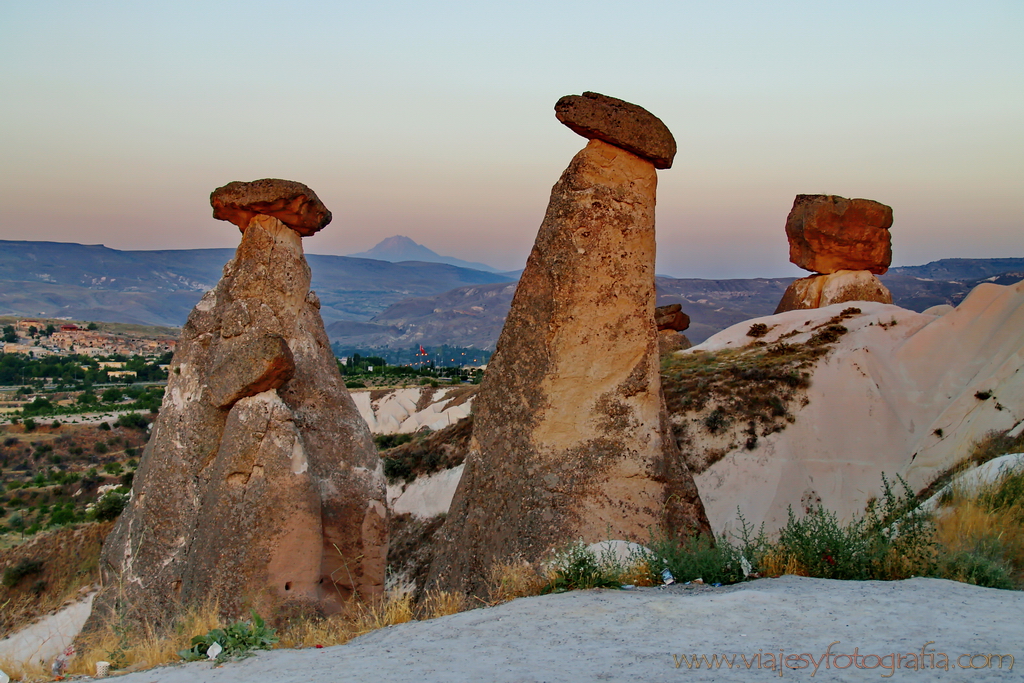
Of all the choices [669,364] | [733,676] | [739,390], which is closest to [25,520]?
[669,364]

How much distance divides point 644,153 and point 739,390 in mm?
9574

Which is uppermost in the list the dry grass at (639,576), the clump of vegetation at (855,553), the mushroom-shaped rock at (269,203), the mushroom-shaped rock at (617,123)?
the mushroom-shaped rock at (617,123)

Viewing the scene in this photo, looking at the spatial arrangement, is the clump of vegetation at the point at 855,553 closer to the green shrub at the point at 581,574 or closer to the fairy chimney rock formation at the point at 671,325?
the green shrub at the point at 581,574

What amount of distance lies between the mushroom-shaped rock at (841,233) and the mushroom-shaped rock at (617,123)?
16.5 metres

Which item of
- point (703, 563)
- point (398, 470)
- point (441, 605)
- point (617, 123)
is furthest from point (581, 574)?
point (398, 470)

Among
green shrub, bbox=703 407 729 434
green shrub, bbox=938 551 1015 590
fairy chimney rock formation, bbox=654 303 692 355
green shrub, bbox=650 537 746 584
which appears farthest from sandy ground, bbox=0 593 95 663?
fairy chimney rock formation, bbox=654 303 692 355

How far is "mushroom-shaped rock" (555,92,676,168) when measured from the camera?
5996mm

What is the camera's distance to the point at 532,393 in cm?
588

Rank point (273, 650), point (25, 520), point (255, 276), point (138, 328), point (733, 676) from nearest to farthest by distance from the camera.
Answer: point (733, 676) < point (273, 650) < point (255, 276) < point (25, 520) < point (138, 328)

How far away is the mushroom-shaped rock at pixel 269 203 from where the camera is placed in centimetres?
772

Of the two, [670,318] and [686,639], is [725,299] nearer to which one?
[670,318]

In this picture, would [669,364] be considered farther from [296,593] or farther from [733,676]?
[733,676]

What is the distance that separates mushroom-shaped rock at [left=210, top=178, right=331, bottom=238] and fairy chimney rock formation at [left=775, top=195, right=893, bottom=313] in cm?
1660

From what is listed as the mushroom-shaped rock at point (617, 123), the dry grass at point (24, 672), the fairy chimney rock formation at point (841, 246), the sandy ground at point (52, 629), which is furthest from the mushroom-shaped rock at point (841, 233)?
the dry grass at point (24, 672)
